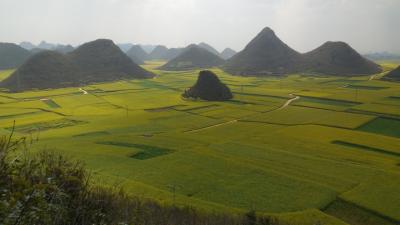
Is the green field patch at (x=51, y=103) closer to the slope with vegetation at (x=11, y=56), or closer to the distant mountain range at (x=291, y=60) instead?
the distant mountain range at (x=291, y=60)

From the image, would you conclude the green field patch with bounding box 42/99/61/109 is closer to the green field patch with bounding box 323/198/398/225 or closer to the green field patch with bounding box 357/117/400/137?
the green field patch with bounding box 357/117/400/137

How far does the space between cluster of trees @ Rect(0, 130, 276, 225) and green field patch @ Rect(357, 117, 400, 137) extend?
23.7 meters

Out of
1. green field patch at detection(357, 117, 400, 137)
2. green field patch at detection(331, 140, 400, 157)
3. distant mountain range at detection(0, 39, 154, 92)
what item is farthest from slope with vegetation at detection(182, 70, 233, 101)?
distant mountain range at detection(0, 39, 154, 92)

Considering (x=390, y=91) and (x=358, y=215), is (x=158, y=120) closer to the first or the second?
(x=358, y=215)

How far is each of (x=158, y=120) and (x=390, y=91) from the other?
4049 cm

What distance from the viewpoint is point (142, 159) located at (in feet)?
87.5

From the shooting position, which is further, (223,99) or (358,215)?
(223,99)

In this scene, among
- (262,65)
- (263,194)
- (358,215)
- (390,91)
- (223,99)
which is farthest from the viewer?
(262,65)

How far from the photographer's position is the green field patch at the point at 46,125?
3656 centimetres

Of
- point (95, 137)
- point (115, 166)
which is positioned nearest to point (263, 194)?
point (115, 166)

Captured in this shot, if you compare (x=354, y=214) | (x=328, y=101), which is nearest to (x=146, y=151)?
(x=354, y=214)

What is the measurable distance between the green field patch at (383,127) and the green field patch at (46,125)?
27180mm

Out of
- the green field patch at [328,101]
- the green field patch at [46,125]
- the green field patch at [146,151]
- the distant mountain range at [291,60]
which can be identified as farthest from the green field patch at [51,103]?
the distant mountain range at [291,60]

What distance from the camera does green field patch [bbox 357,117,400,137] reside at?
117 ft
